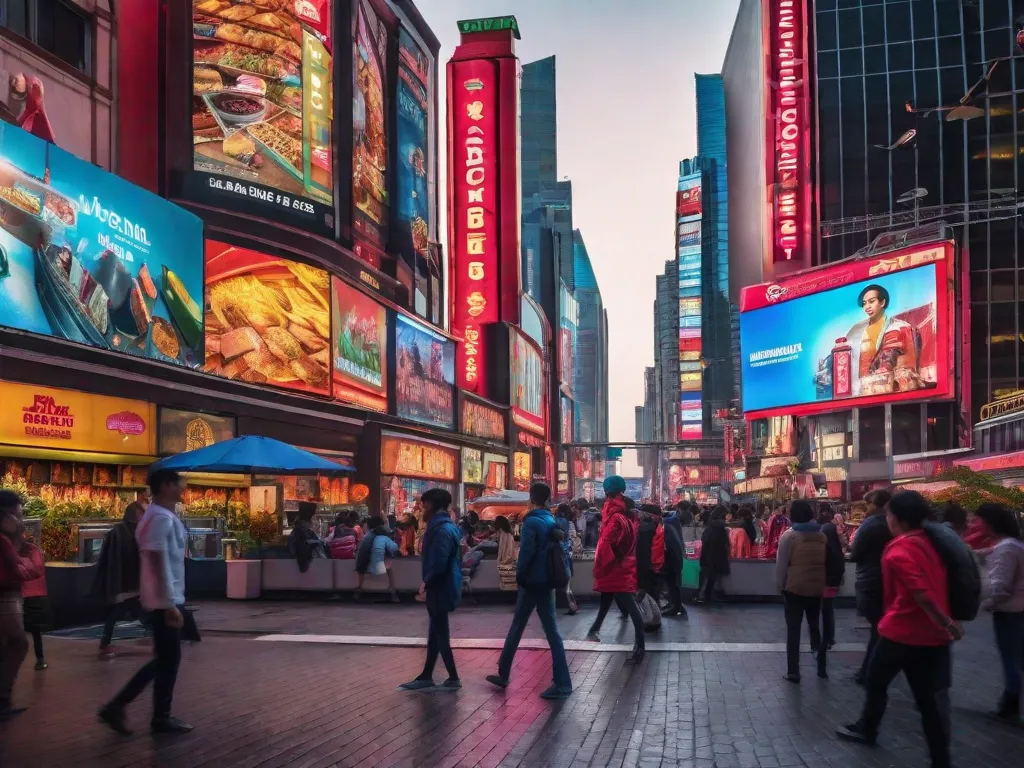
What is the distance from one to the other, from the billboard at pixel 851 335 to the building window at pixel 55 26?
118 ft

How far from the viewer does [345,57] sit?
37.3m

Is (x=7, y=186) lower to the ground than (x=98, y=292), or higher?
higher

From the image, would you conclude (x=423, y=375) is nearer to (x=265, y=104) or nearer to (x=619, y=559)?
(x=265, y=104)

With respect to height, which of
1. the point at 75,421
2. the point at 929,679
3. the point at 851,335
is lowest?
the point at 929,679

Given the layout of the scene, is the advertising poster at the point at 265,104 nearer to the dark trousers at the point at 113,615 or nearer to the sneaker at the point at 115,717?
the dark trousers at the point at 113,615

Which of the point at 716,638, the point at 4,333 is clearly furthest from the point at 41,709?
the point at 4,333

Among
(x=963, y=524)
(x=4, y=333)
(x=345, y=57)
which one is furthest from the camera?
(x=345, y=57)

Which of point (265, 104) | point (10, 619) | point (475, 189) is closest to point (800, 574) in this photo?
point (10, 619)

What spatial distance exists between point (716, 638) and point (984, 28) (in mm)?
59164

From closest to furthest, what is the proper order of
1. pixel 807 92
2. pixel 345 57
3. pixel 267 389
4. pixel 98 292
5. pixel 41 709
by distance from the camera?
pixel 41 709 → pixel 98 292 → pixel 267 389 → pixel 345 57 → pixel 807 92

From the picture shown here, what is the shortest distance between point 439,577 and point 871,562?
11.8 feet

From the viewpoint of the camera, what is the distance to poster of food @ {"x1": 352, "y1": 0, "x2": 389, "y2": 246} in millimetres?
39469

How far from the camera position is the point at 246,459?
18297 millimetres

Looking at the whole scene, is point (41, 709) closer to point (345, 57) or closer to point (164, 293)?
point (164, 293)
